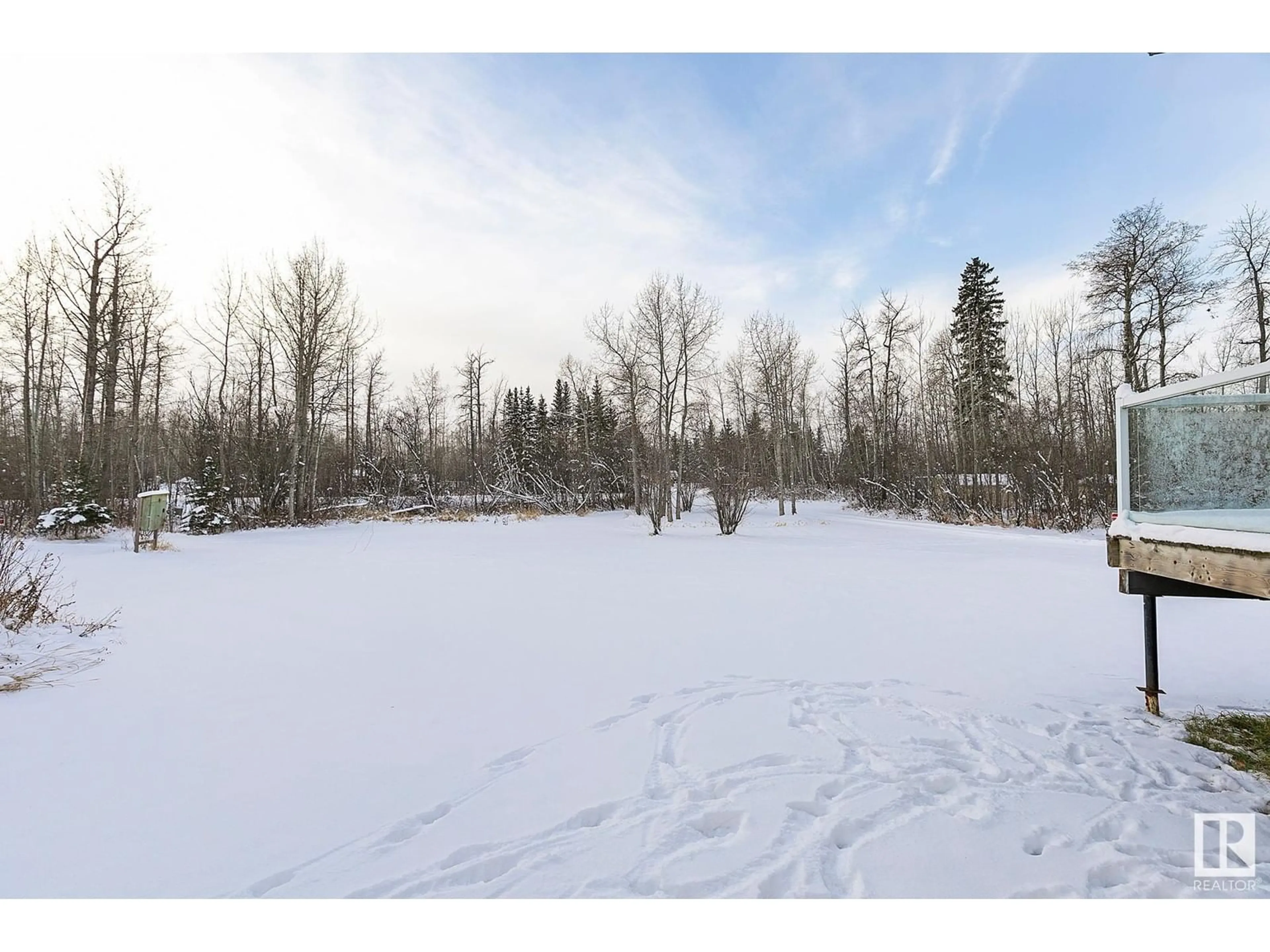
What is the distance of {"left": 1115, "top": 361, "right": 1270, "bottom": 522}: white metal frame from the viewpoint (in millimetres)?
2439

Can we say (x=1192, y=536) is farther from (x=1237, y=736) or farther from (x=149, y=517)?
(x=149, y=517)

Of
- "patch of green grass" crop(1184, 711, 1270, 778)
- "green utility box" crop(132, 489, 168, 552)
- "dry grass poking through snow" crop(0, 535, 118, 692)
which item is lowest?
"patch of green grass" crop(1184, 711, 1270, 778)

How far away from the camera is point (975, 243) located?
24.4m

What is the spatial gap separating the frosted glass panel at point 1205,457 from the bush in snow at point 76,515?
18.4m

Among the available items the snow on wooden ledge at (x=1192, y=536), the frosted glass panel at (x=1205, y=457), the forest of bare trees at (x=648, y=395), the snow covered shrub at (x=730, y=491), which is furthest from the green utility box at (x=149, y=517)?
the frosted glass panel at (x=1205, y=457)

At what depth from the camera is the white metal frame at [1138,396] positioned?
244 cm

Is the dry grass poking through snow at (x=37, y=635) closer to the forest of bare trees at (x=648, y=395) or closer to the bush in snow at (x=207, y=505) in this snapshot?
the forest of bare trees at (x=648, y=395)

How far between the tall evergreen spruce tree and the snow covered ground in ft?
77.1

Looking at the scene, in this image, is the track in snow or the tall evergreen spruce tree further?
the tall evergreen spruce tree

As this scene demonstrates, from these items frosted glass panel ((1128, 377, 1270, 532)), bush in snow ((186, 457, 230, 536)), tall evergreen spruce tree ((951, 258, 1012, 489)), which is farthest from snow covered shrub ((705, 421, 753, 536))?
tall evergreen spruce tree ((951, 258, 1012, 489))

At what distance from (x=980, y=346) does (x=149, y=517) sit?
33055 millimetres

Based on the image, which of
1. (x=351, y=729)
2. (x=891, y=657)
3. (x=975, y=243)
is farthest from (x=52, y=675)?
(x=975, y=243)

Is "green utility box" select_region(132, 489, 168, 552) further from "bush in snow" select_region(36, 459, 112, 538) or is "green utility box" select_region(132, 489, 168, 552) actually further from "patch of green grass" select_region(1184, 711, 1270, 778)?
"patch of green grass" select_region(1184, 711, 1270, 778)

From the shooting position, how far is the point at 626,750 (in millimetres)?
2947
